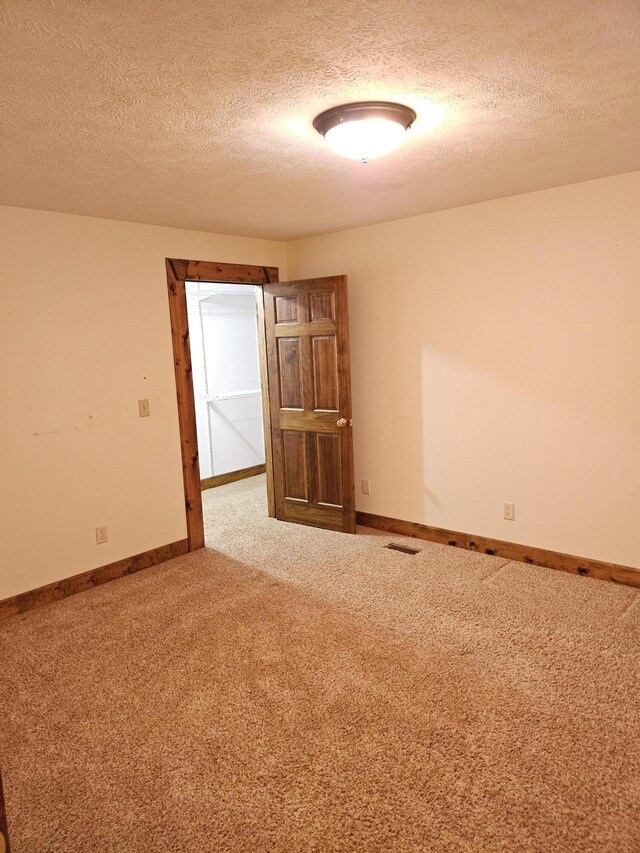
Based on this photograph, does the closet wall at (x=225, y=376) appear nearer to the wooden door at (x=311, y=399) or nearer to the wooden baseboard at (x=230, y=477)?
the wooden baseboard at (x=230, y=477)

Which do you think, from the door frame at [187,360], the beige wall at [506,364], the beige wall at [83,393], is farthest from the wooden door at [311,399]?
the beige wall at [83,393]

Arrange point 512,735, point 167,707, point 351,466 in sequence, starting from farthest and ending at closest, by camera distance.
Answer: point 351,466
point 167,707
point 512,735

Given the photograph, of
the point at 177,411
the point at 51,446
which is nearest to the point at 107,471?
the point at 51,446

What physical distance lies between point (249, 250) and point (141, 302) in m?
1.13

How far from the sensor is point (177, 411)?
4.23 m

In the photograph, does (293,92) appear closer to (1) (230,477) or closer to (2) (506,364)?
(2) (506,364)

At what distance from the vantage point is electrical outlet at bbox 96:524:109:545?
12.4ft

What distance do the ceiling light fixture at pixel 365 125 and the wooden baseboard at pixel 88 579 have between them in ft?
9.86

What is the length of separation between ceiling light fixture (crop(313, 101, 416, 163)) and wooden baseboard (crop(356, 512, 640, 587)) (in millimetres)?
2740

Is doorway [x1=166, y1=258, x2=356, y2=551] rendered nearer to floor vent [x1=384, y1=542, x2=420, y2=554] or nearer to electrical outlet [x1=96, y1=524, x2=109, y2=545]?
floor vent [x1=384, y1=542, x2=420, y2=554]

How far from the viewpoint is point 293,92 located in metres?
1.90

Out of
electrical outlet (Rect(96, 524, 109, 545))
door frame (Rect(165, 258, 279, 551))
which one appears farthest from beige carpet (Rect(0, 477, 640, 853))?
door frame (Rect(165, 258, 279, 551))

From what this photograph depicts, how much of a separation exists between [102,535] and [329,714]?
2138mm

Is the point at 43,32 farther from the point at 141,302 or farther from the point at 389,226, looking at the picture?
the point at 389,226
